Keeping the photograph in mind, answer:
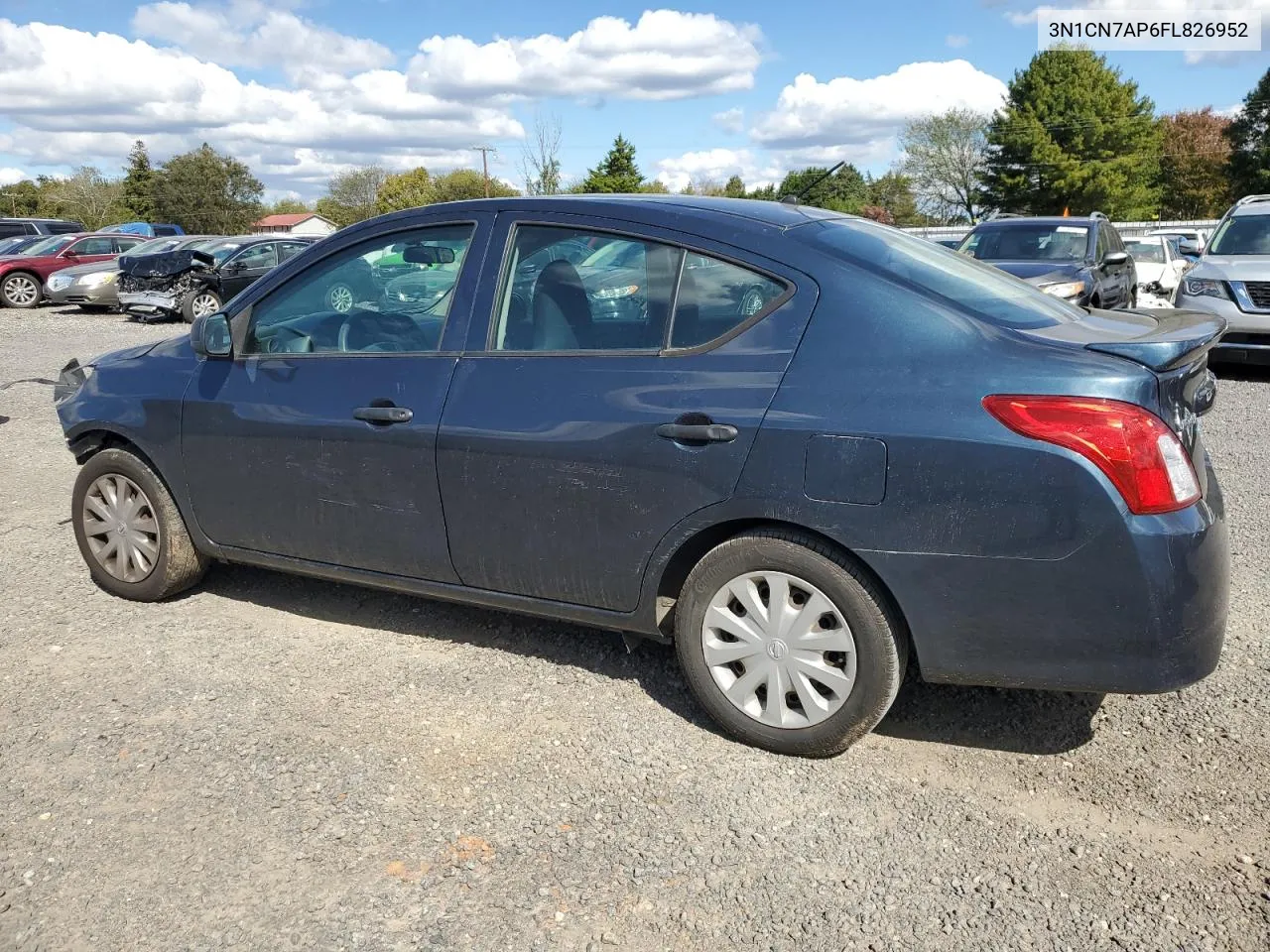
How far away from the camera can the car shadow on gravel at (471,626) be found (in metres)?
4.01

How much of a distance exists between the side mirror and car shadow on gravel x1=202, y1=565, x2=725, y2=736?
1.22 meters

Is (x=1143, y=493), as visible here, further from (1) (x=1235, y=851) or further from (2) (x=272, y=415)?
(2) (x=272, y=415)

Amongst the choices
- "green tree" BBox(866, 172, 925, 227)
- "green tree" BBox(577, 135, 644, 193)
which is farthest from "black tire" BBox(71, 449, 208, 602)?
"green tree" BBox(866, 172, 925, 227)

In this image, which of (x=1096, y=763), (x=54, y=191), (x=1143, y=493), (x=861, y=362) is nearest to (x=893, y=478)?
(x=861, y=362)

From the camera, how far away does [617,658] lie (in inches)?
164

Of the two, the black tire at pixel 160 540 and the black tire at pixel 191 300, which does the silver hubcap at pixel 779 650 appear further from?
the black tire at pixel 191 300

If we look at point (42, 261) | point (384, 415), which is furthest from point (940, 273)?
point (42, 261)

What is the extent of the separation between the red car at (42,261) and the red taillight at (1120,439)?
23.4 meters

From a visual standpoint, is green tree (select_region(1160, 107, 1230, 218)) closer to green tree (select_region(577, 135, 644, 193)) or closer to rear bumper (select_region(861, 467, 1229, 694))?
green tree (select_region(577, 135, 644, 193))

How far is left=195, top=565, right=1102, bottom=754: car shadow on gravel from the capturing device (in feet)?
11.7

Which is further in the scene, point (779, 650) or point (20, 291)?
point (20, 291)

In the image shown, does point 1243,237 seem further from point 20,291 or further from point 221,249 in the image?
point 20,291

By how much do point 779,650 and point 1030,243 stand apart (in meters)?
10.5

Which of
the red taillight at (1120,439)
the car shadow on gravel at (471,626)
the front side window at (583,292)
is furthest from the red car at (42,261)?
the red taillight at (1120,439)
